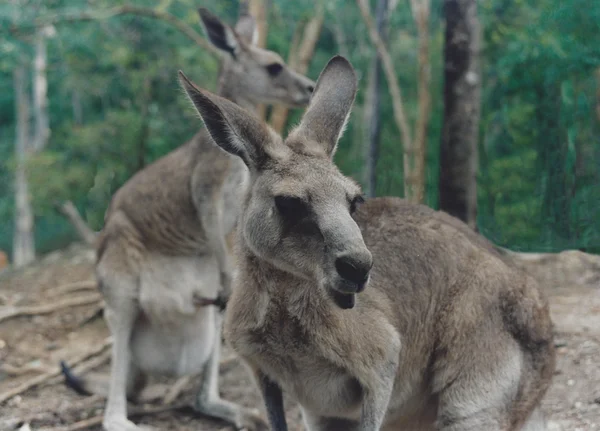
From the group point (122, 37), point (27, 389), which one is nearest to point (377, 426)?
point (27, 389)

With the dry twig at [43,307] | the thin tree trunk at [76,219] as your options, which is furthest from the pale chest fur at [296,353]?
the thin tree trunk at [76,219]

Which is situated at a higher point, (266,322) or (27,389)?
(266,322)

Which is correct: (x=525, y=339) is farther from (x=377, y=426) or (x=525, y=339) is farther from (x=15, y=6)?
(x=15, y=6)

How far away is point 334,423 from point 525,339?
0.92m

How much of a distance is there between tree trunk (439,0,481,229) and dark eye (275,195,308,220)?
2792mm

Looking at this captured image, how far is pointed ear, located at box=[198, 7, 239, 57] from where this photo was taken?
17.0ft

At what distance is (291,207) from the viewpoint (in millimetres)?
2545

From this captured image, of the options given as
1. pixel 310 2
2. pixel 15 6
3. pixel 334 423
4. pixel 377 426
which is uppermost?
pixel 310 2

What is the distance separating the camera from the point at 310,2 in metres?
9.24

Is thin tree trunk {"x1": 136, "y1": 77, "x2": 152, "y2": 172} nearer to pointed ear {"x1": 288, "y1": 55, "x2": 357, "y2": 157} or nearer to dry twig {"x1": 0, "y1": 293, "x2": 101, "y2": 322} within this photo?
dry twig {"x1": 0, "y1": 293, "x2": 101, "y2": 322}

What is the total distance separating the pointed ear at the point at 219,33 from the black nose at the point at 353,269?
3.34 metres

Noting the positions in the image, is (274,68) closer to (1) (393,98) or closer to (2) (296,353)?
(1) (393,98)

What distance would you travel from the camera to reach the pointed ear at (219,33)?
17.0ft

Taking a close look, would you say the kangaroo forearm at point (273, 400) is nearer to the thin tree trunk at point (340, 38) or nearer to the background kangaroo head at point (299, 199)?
the background kangaroo head at point (299, 199)
